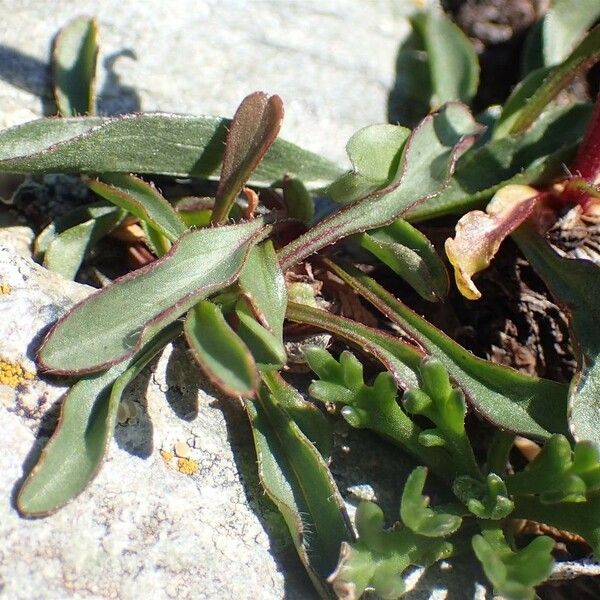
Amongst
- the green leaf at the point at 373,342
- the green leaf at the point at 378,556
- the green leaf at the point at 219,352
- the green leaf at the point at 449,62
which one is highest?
the green leaf at the point at 449,62

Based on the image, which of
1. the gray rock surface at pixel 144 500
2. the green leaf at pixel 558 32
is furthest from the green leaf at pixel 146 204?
the green leaf at pixel 558 32

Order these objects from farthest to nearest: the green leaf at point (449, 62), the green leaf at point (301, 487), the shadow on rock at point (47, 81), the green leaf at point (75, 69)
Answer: the green leaf at point (449, 62) < the shadow on rock at point (47, 81) < the green leaf at point (75, 69) < the green leaf at point (301, 487)

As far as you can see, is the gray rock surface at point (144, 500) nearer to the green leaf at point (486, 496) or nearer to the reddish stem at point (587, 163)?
the green leaf at point (486, 496)

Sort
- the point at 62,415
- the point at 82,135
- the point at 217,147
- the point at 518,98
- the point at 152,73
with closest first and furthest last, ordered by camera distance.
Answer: the point at 62,415 < the point at 82,135 < the point at 217,147 < the point at 518,98 < the point at 152,73

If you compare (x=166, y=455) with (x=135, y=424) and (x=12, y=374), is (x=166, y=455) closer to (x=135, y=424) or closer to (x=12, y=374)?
(x=135, y=424)

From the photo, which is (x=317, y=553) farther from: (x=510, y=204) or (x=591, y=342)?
(x=510, y=204)

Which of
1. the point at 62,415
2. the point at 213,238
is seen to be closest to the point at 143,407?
the point at 62,415

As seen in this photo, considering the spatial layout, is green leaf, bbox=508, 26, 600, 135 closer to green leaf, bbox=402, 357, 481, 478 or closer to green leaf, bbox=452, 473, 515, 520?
green leaf, bbox=402, 357, 481, 478
